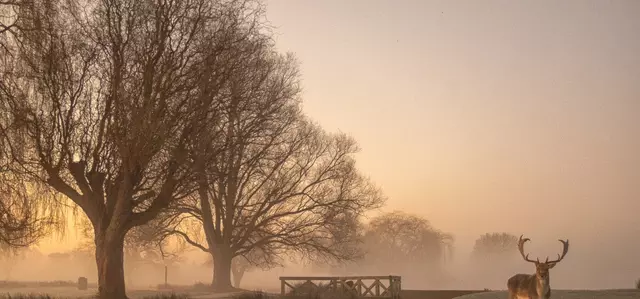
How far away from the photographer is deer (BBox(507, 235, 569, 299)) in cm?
1428

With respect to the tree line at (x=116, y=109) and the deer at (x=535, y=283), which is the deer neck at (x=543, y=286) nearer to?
the deer at (x=535, y=283)

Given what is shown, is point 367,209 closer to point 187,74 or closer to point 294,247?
point 294,247

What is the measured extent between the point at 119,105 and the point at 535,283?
11.7 meters

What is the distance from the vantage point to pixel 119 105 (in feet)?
57.9

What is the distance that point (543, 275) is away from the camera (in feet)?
46.9

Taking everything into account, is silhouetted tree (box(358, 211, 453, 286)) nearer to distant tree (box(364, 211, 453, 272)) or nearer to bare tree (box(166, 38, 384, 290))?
distant tree (box(364, 211, 453, 272))

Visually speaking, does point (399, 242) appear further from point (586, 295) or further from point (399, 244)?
point (586, 295)

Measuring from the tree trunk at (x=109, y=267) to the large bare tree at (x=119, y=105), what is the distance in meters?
0.03

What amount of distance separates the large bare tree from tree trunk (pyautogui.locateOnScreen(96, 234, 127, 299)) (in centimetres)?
3

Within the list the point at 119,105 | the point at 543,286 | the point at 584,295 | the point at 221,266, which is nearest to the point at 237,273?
the point at 221,266

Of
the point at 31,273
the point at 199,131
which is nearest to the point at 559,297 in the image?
the point at 199,131

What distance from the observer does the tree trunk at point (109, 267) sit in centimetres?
1912

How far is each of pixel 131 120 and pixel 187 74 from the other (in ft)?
7.55

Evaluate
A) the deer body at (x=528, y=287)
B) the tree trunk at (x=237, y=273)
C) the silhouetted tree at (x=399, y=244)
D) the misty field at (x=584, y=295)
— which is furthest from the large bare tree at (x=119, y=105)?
the silhouetted tree at (x=399, y=244)
